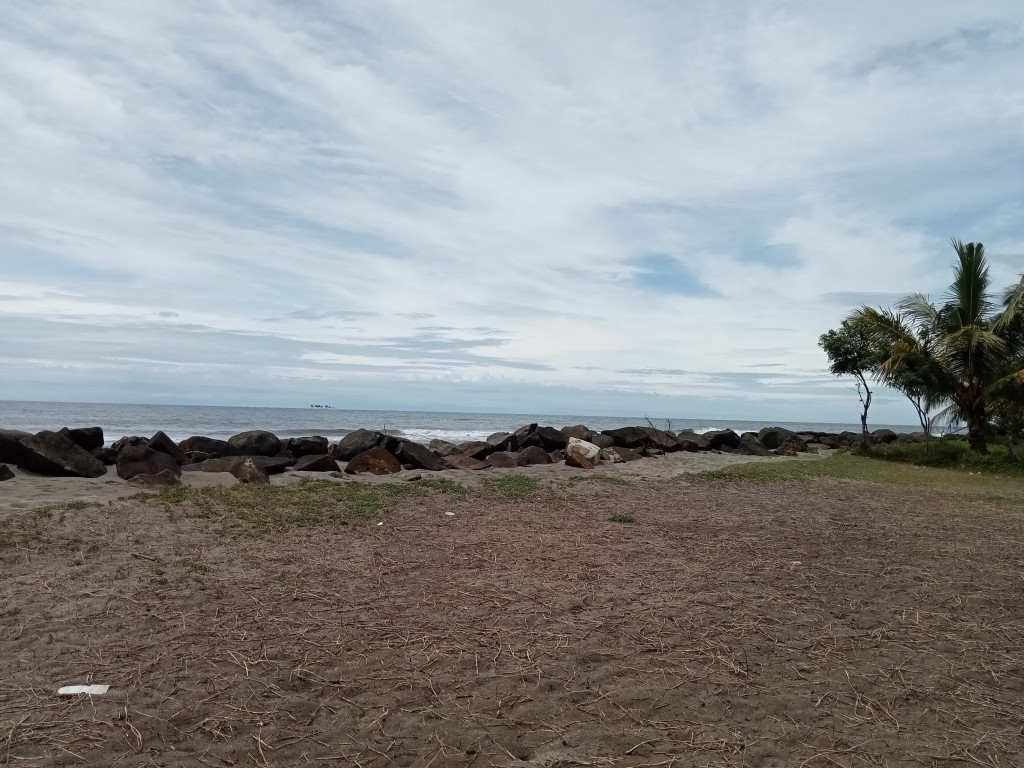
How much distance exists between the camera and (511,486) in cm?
1119

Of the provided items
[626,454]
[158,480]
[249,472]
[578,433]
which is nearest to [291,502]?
[158,480]

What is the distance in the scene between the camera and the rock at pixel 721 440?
2342 cm

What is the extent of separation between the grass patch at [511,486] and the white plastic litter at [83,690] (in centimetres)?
701

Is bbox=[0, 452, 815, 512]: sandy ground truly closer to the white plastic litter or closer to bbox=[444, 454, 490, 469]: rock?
bbox=[444, 454, 490, 469]: rock

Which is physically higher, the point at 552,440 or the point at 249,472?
the point at 552,440

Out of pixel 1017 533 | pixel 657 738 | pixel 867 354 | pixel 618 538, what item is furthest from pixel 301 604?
pixel 867 354

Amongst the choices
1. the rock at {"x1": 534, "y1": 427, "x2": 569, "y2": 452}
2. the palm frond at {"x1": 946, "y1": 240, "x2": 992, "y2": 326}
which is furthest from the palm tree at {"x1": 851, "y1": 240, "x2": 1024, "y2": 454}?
the rock at {"x1": 534, "y1": 427, "x2": 569, "y2": 452}

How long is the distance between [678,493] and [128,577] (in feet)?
25.7

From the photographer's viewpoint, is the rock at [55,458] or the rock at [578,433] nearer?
the rock at [55,458]

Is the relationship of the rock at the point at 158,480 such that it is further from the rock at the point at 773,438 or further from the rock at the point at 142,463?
the rock at the point at 773,438

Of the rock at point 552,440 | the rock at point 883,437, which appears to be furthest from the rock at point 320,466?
the rock at point 883,437

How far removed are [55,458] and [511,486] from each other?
6506 millimetres

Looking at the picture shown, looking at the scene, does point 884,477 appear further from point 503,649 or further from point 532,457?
point 503,649

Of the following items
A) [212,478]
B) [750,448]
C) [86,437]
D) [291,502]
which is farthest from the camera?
[750,448]
